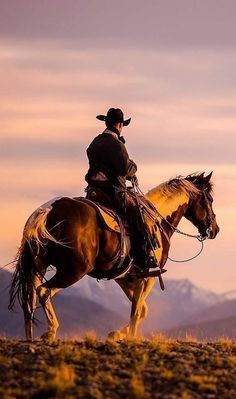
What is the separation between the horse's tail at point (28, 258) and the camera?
1880cm

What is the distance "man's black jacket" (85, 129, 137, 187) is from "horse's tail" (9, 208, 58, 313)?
2.36m

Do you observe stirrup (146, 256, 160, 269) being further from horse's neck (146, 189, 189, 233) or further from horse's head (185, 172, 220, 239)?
horse's head (185, 172, 220, 239)

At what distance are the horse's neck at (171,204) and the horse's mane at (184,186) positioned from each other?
0.07 metres

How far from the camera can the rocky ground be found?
14086mm

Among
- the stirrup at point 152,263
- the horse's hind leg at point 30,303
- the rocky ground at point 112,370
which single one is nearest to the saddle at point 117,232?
A: the stirrup at point 152,263

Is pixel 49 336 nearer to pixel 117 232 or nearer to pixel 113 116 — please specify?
pixel 117 232

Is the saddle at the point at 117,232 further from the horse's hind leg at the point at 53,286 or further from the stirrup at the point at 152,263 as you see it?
the horse's hind leg at the point at 53,286

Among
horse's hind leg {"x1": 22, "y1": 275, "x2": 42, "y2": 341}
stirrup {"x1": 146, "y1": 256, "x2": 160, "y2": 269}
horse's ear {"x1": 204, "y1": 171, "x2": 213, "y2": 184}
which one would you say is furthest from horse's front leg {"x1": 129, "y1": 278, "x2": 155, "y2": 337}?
horse's ear {"x1": 204, "y1": 171, "x2": 213, "y2": 184}

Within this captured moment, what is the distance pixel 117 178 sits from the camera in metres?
21.1

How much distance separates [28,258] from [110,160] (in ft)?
10.2

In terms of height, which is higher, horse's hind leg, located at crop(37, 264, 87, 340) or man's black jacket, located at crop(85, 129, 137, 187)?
man's black jacket, located at crop(85, 129, 137, 187)

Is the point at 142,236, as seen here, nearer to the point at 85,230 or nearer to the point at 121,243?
the point at 121,243

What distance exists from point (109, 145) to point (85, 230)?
106 inches

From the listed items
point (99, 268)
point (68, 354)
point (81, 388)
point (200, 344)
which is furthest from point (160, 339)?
point (81, 388)
